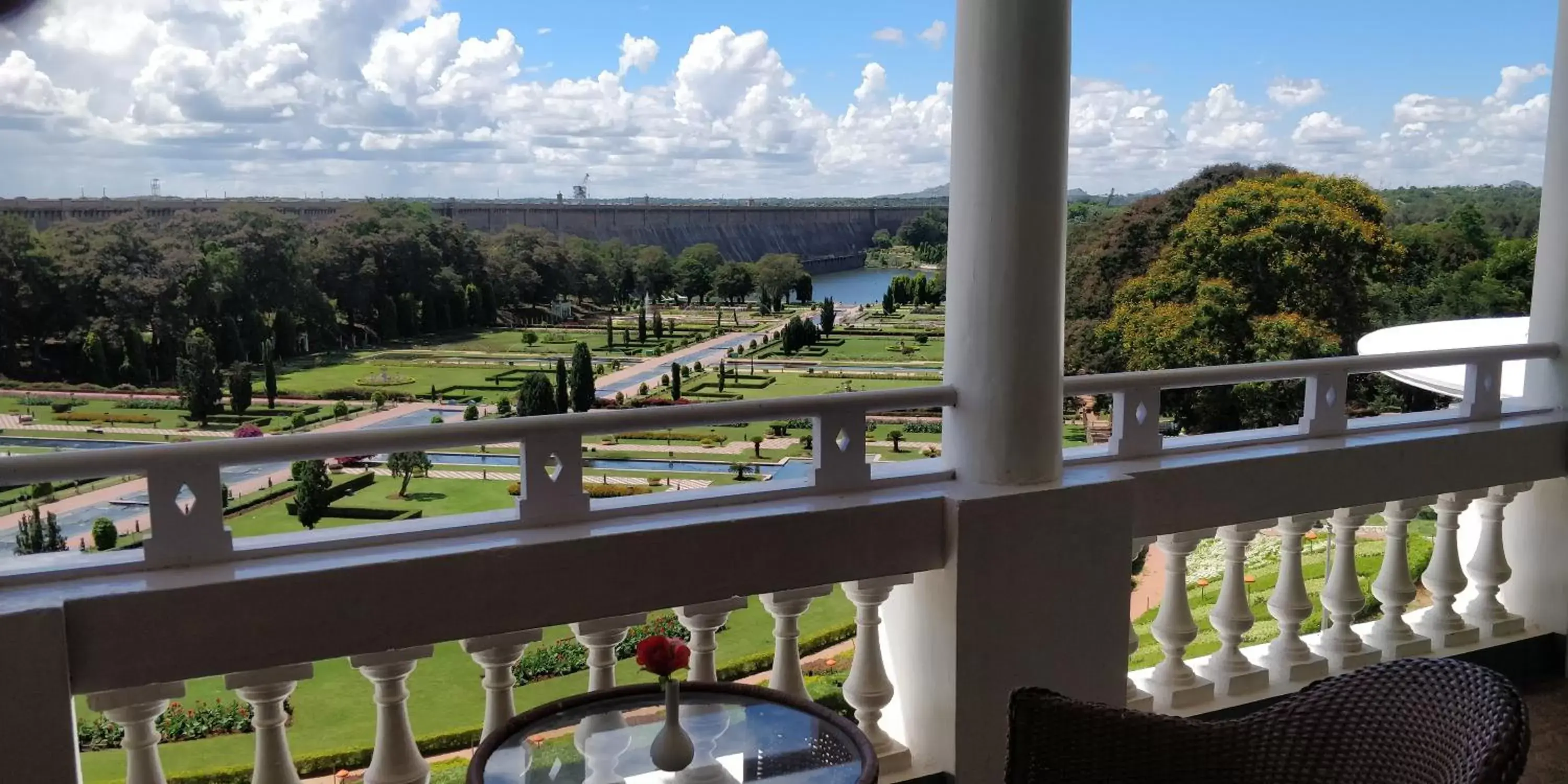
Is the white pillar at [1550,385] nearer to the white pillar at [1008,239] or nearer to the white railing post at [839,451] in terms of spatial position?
the white pillar at [1008,239]

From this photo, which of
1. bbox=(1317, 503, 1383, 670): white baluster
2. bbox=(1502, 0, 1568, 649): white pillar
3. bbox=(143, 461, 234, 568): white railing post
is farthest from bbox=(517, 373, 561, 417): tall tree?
bbox=(1502, 0, 1568, 649): white pillar

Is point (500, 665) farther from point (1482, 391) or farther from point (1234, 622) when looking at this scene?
point (1482, 391)

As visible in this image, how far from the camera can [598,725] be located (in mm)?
1864

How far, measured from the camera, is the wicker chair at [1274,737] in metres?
1.78

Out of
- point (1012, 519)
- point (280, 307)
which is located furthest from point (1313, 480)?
point (280, 307)

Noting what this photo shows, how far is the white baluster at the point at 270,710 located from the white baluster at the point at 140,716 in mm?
101

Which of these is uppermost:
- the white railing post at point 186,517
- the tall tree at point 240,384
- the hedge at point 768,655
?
the tall tree at point 240,384

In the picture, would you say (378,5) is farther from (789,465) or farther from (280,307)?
(789,465)

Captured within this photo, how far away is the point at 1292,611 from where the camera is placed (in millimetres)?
3141

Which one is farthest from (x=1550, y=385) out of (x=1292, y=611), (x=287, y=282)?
(x=287, y=282)

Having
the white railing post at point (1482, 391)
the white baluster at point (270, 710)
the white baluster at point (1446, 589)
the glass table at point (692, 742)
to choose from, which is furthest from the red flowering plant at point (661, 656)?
the white railing post at point (1482, 391)

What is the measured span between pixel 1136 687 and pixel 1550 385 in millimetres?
1781

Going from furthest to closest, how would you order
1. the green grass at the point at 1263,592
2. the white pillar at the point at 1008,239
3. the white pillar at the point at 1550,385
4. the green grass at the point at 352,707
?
the green grass at the point at 1263,592, the green grass at the point at 352,707, the white pillar at the point at 1550,385, the white pillar at the point at 1008,239

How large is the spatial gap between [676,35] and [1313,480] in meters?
2.60
